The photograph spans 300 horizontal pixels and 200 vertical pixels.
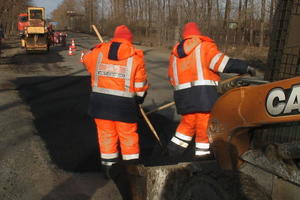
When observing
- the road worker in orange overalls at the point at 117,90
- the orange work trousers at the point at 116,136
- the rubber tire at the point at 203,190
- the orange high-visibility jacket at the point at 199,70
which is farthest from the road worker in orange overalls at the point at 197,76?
the rubber tire at the point at 203,190

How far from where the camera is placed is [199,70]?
3752mm

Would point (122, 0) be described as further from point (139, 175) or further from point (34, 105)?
point (139, 175)

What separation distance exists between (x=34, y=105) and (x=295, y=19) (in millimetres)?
5811

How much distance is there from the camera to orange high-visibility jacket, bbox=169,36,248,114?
3600 mm

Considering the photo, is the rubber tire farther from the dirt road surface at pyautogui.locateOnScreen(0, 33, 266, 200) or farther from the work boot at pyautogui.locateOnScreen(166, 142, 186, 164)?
the work boot at pyautogui.locateOnScreen(166, 142, 186, 164)

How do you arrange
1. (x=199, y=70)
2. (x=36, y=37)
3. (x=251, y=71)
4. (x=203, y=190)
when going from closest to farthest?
→ (x=203, y=190) < (x=251, y=71) < (x=199, y=70) < (x=36, y=37)

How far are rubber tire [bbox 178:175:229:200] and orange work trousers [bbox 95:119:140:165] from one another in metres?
1.21

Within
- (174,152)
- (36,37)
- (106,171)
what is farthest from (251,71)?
(36,37)

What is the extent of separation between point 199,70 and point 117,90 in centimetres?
94

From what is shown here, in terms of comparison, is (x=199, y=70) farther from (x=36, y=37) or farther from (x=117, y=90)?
(x=36, y=37)

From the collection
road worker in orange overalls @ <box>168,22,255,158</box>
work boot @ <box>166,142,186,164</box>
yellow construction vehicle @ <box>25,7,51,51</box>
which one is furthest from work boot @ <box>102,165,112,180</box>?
yellow construction vehicle @ <box>25,7,51,51</box>

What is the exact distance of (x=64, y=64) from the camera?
50.2 ft

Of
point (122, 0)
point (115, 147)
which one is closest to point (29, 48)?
point (115, 147)

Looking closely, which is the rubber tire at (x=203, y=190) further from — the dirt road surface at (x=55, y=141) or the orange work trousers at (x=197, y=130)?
the orange work trousers at (x=197, y=130)
